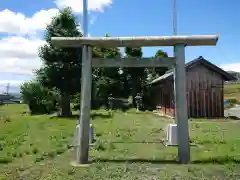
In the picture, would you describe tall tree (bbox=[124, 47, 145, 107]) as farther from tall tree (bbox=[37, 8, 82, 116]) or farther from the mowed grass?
the mowed grass

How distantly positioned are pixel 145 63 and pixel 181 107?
144 centimetres

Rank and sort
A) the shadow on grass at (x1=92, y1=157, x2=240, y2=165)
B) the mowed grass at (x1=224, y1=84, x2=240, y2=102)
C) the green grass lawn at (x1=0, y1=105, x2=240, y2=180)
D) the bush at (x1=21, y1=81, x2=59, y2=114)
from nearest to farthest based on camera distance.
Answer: the green grass lawn at (x1=0, y1=105, x2=240, y2=180) → the shadow on grass at (x1=92, y1=157, x2=240, y2=165) → the bush at (x1=21, y1=81, x2=59, y2=114) → the mowed grass at (x1=224, y1=84, x2=240, y2=102)

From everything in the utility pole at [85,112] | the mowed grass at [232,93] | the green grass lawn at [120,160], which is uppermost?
the mowed grass at [232,93]

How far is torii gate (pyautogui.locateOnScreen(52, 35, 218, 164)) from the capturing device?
877 centimetres

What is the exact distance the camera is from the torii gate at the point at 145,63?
8766 mm

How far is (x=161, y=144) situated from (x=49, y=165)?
4.78 meters

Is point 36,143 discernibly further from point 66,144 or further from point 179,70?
point 179,70

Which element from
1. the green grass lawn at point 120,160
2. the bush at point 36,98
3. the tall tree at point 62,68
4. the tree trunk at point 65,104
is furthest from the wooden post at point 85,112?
the bush at point 36,98

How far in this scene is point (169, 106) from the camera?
28156 millimetres

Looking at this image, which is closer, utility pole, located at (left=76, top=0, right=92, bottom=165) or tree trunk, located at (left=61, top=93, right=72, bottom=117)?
utility pole, located at (left=76, top=0, right=92, bottom=165)

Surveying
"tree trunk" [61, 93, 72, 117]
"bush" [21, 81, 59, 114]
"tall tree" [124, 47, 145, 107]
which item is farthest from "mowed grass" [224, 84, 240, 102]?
"tree trunk" [61, 93, 72, 117]

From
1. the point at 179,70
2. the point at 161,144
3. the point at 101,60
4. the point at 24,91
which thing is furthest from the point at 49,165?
the point at 24,91

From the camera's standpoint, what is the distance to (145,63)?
357 inches

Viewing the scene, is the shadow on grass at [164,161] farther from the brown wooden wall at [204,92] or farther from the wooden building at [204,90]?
the brown wooden wall at [204,92]
